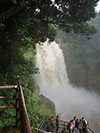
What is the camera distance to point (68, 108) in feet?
51.5

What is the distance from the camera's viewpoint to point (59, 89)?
20.0m

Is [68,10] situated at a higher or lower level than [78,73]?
higher

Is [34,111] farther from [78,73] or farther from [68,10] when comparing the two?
[78,73]

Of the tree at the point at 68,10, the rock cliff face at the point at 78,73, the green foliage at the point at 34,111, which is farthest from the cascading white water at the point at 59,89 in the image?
the tree at the point at 68,10

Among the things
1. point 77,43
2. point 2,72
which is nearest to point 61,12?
point 2,72

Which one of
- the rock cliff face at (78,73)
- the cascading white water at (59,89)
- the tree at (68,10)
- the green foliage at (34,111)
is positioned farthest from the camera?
the rock cliff face at (78,73)

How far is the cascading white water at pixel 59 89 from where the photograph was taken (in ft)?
48.8

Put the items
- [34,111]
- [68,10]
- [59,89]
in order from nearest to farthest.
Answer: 1. [68,10]
2. [34,111]
3. [59,89]

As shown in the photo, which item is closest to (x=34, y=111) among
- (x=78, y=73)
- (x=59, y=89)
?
(x=59, y=89)

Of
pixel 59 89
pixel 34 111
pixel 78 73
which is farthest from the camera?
pixel 78 73

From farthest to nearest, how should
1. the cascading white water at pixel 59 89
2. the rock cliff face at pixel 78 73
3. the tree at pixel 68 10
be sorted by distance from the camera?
the rock cliff face at pixel 78 73
the cascading white water at pixel 59 89
the tree at pixel 68 10

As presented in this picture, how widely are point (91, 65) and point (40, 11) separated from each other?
21.4 meters

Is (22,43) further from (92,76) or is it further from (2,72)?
(92,76)

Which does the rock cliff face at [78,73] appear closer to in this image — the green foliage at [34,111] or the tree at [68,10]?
the green foliage at [34,111]
